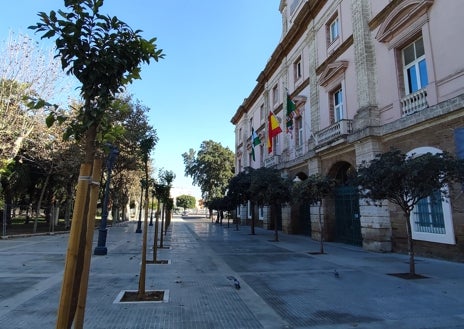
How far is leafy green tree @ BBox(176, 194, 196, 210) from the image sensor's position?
111062 mm

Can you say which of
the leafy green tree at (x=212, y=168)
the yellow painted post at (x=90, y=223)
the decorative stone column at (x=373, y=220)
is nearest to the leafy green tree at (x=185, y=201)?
the leafy green tree at (x=212, y=168)

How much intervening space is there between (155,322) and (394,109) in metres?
12.0

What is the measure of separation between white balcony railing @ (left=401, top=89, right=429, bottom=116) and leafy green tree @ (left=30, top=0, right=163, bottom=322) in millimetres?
11327

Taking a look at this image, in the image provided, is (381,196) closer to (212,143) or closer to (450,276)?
(450,276)

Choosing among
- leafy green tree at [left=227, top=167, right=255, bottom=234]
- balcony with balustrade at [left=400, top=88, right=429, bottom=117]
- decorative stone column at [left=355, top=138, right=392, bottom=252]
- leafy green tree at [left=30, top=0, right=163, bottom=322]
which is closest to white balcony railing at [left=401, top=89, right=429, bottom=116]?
balcony with balustrade at [left=400, top=88, right=429, bottom=117]

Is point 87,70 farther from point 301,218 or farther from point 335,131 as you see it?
point 301,218

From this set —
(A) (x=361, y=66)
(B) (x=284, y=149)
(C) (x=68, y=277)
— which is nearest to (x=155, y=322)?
(C) (x=68, y=277)

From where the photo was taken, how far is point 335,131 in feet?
55.4

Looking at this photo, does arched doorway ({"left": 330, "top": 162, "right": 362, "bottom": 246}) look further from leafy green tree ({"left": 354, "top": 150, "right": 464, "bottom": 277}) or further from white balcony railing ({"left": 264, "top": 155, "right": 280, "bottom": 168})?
white balcony railing ({"left": 264, "top": 155, "right": 280, "bottom": 168})

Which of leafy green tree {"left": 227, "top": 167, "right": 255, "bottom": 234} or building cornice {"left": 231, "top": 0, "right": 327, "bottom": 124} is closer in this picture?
building cornice {"left": 231, "top": 0, "right": 327, "bottom": 124}

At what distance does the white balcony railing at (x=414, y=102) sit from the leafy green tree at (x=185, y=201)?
314ft

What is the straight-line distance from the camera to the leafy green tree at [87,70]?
306 centimetres

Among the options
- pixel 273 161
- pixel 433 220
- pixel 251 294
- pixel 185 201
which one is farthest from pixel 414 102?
pixel 185 201

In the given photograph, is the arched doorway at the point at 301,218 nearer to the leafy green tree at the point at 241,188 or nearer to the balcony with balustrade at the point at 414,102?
the leafy green tree at the point at 241,188
